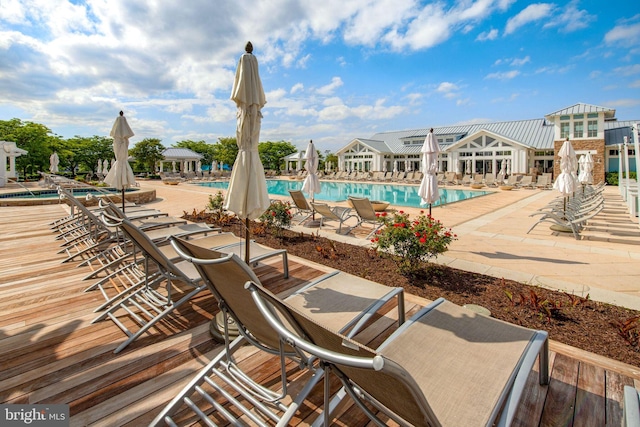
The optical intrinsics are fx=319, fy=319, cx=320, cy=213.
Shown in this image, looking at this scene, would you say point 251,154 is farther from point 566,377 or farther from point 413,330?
point 566,377

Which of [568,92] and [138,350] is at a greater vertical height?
[568,92]

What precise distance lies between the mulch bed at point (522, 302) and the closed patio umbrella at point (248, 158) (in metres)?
2.06

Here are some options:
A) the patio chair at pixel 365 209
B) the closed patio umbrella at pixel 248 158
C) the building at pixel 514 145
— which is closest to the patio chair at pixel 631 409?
the closed patio umbrella at pixel 248 158

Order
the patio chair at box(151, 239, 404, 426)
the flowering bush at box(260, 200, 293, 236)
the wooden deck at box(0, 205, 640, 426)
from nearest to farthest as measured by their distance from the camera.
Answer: the patio chair at box(151, 239, 404, 426), the wooden deck at box(0, 205, 640, 426), the flowering bush at box(260, 200, 293, 236)

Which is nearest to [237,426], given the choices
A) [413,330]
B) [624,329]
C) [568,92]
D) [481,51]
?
[413,330]

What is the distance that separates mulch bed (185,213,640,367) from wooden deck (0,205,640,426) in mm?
345

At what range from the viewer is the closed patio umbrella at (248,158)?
9.61 ft

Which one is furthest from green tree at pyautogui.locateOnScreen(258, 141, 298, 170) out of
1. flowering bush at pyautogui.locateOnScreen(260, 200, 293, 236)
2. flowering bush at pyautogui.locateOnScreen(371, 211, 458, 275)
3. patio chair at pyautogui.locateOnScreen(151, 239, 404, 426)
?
patio chair at pyautogui.locateOnScreen(151, 239, 404, 426)

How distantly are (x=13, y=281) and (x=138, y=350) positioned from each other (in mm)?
2793

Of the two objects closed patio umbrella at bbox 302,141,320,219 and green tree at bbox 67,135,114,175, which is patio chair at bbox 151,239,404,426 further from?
green tree at bbox 67,135,114,175

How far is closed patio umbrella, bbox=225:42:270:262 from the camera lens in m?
2.93

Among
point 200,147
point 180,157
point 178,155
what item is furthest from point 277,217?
point 200,147

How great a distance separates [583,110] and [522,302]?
30884 mm

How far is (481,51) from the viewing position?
25906mm
